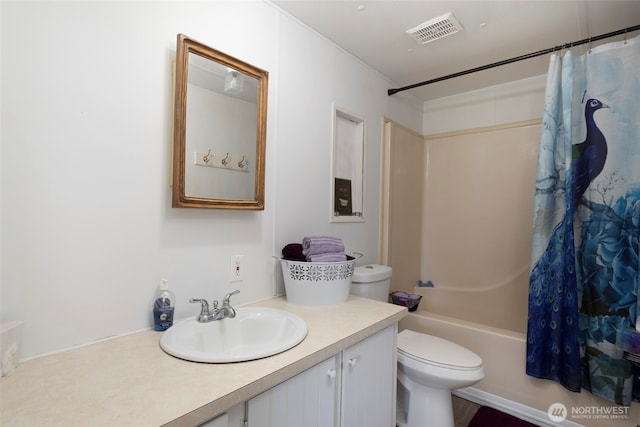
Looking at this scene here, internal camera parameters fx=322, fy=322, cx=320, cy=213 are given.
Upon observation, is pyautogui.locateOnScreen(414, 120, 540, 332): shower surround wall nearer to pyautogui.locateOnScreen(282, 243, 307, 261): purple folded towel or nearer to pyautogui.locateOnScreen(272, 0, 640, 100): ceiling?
→ pyautogui.locateOnScreen(272, 0, 640, 100): ceiling

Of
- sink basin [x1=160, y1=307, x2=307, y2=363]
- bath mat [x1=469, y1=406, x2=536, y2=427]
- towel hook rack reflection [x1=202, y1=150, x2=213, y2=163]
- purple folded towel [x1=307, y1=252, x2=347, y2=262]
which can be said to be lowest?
bath mat [x1=469, y1=406, x2=536, y2=427]

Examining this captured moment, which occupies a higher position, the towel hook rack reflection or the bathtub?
the towel hook rack reflection

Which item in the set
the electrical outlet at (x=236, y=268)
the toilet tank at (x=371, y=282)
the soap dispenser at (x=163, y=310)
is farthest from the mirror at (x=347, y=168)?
the soap dispenser at (x=163, y=310)

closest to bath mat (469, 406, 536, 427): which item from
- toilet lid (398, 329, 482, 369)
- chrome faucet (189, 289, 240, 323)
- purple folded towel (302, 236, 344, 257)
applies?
toilet lid (398, 329, 482, 369)

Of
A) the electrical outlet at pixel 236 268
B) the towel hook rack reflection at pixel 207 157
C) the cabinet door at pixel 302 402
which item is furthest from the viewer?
the electrical outlet at pixel 236 268

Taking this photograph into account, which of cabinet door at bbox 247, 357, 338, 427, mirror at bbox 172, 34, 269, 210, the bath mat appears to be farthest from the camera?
the bath mat

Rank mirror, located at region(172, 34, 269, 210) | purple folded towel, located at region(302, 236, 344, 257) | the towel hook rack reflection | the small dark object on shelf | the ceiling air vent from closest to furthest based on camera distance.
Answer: mirror, located at region(172, 34, 269, 210), the towel hook rack reflection, purple folded towel, located at region(302, 236, 344, 257), the ceiling air vent, the small dark object on shelf

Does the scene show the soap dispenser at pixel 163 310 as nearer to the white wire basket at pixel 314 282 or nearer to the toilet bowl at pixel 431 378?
the white wire basket at pixel 314 282

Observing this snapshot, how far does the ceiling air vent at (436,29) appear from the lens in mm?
1687

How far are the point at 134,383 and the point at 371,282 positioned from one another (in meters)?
1.36

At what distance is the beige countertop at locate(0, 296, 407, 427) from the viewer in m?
0.69

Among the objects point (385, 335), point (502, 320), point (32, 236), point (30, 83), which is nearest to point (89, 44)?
point (30, 83)

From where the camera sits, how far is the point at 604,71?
1.73m

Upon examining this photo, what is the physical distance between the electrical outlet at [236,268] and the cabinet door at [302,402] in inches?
22.4
